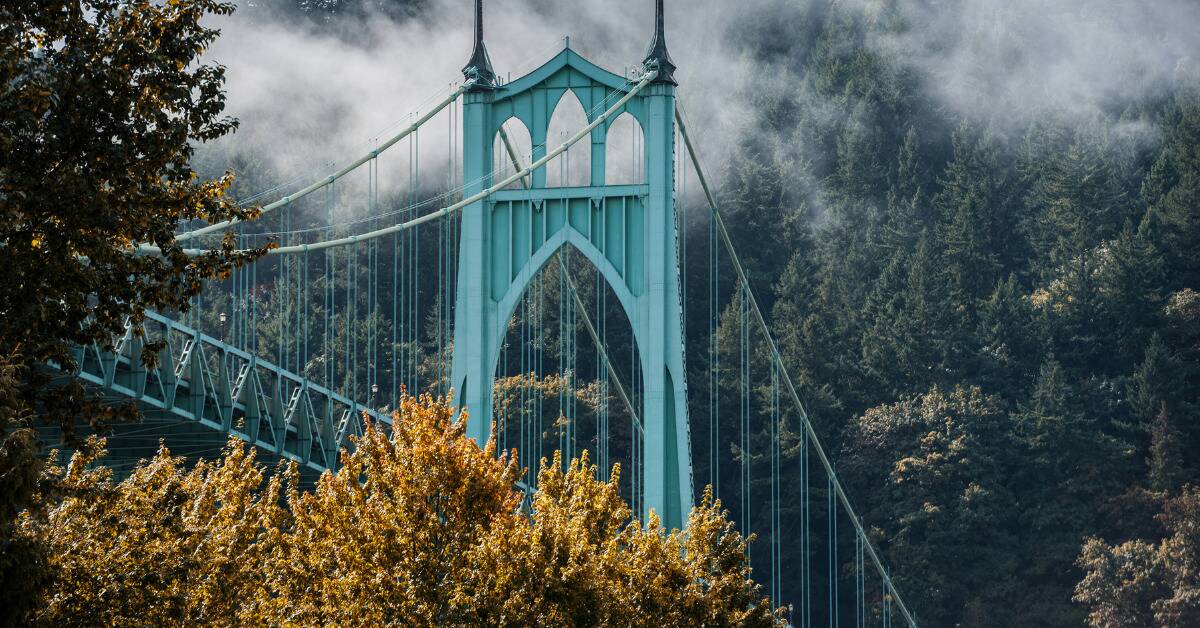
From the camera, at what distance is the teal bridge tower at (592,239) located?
30062 millimetres

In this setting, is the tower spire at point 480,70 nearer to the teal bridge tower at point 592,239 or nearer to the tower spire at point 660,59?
the teal bridge tower at point 592,239

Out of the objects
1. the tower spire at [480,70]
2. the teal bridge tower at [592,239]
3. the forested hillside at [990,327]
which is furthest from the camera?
the forested hillside at [990,327]

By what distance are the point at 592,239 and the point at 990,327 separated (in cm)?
4407

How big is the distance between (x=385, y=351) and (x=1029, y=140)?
29039 mm

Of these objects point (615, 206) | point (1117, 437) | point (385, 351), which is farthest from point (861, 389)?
point (615, 206)

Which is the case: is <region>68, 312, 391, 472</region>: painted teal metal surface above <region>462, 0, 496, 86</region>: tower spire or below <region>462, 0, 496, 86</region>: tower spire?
below

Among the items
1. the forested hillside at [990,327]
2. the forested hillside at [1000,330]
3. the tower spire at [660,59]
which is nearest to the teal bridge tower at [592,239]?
the tower spire at [660,59]

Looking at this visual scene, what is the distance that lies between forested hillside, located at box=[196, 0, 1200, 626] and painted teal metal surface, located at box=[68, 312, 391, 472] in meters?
24.5

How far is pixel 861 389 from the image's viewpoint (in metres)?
72.9

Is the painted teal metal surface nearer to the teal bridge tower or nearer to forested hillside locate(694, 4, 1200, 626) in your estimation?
the teal bridge tower

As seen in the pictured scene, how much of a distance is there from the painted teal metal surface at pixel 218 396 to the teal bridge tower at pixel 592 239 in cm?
325

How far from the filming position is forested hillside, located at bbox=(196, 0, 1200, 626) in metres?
66.2

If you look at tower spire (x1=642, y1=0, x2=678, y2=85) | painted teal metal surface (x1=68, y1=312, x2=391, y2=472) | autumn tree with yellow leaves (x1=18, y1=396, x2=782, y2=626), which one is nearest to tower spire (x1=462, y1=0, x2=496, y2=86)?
tower spire (x1=642, y1=0, x2=678, y2=85)

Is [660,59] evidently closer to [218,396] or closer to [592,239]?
[592,239]
